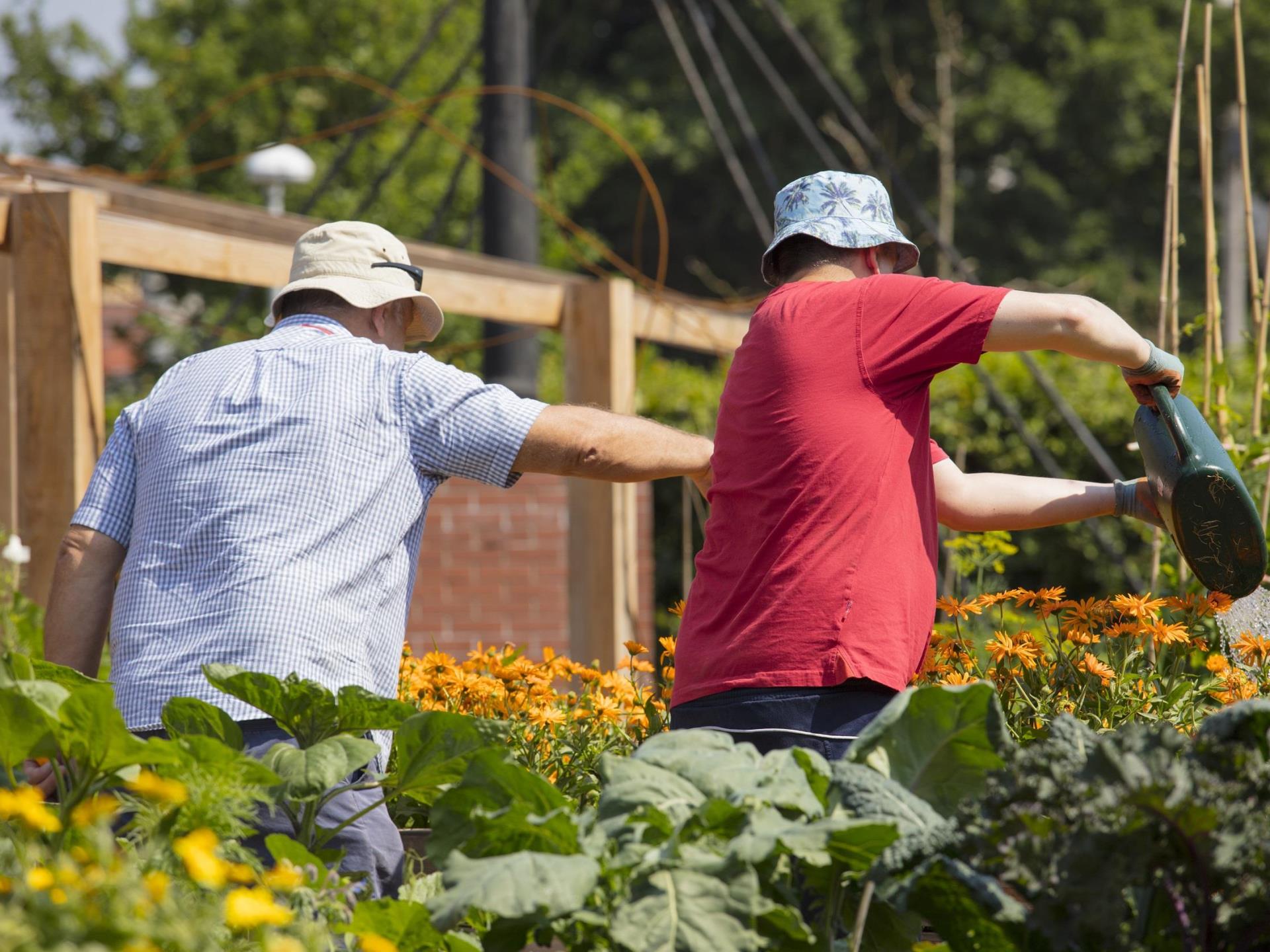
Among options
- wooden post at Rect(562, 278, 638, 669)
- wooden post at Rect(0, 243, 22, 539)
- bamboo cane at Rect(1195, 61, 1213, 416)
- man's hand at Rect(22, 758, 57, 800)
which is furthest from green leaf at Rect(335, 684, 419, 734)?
wooden post at Rect(562, 278, 638, 669)

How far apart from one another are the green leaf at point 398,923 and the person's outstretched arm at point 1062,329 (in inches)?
43.0

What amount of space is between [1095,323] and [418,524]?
3.23 feet

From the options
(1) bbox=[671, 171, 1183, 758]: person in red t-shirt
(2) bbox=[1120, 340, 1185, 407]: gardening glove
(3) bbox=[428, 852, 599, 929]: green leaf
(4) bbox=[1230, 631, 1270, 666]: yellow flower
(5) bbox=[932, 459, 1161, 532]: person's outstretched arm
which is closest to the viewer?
(3) bbox=[428, 852, 599, 929]: green leaf

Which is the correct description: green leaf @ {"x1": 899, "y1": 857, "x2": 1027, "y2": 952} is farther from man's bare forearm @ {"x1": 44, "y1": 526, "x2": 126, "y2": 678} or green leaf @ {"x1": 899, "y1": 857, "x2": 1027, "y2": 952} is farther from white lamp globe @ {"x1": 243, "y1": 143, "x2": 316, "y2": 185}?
white lamp globe @ {"x1": 243, "y1": 143, "x2": 316, "y2": 185}

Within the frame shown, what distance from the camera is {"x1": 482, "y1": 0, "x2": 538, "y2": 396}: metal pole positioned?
696 centimetres

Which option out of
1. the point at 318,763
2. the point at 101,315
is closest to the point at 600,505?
the point at 101,315

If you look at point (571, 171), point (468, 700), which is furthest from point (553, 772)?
point (571, 171)

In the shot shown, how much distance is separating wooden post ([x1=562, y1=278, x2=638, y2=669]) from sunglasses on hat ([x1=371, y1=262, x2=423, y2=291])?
290 centimetres

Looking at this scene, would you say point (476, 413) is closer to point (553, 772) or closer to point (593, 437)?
point (593, 437)

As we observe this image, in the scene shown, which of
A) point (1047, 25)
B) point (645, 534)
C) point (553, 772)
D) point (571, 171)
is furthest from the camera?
point (1047, 25)

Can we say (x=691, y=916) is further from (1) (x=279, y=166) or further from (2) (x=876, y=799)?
(1) (x=279, y=166)

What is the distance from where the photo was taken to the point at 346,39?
1373 cm

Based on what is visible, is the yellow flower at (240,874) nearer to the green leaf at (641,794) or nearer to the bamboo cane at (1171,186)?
the green leaf at (641,794)

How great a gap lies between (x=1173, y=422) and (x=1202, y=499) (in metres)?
0.12
